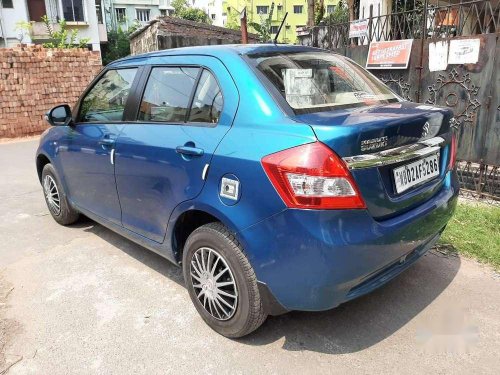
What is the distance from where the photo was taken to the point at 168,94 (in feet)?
9.78

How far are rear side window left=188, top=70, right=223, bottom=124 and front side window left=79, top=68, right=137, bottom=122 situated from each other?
89 cm

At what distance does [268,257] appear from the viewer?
221cm

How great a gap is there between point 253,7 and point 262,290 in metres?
66.6

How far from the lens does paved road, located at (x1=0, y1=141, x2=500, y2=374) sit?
7.90ft

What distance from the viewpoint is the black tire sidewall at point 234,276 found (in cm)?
237

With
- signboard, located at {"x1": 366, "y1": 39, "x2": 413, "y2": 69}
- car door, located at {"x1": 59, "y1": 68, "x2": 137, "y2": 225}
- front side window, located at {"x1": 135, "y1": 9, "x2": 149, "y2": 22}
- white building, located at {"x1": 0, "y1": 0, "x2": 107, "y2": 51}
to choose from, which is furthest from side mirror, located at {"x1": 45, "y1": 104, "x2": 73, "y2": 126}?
front side window, located at {"x1": 135, "y1": 9, "x2": 149, "y2": 22}

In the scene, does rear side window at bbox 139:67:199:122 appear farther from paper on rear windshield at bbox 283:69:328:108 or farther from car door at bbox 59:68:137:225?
paper on rear windshield at bbox 283:69:328:108

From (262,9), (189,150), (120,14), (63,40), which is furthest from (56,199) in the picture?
(262,9)

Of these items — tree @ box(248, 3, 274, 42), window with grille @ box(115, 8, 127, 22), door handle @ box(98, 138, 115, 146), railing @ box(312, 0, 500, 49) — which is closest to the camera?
door handle @ box(98, 138, 115, 146)

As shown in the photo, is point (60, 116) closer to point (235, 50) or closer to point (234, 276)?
point (235, 50)

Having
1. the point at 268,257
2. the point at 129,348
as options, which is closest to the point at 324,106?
the point at 268,257

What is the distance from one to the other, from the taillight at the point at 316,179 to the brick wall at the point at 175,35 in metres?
9.27

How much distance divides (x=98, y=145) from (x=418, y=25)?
15.2 feet

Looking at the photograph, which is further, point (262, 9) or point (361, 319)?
point (262, 9)
